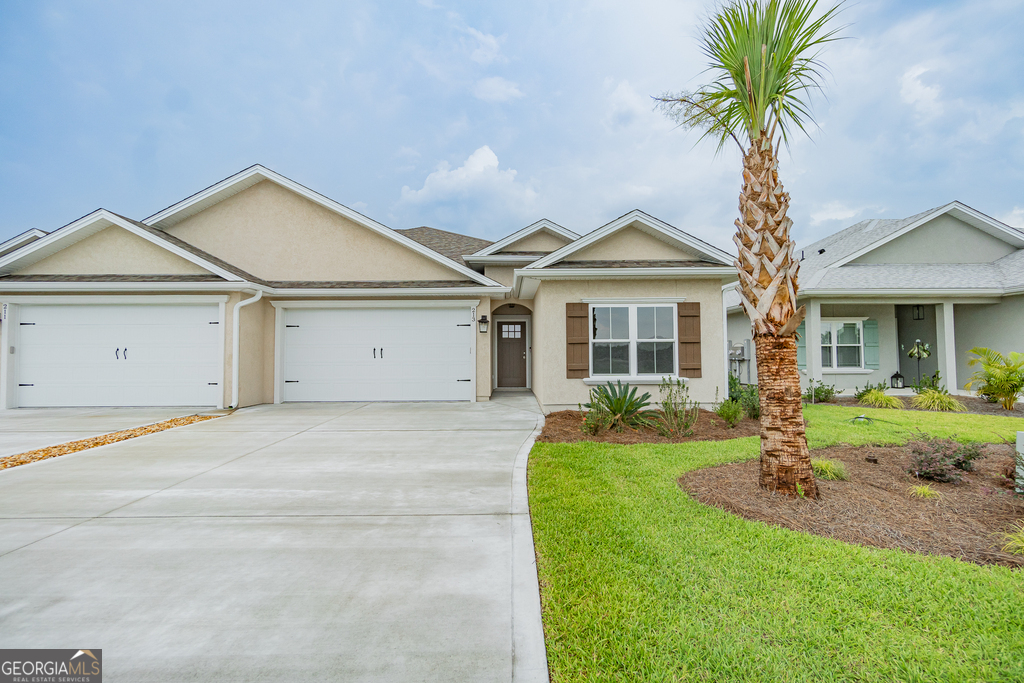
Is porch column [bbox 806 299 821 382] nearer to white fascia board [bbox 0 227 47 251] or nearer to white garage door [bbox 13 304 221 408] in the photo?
white garage door [bbox 13 304 221 408]

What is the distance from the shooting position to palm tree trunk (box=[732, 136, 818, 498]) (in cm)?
411

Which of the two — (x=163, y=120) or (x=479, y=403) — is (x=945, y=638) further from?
(x=163, y=120)

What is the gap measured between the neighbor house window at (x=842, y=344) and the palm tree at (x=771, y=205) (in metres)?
11.2

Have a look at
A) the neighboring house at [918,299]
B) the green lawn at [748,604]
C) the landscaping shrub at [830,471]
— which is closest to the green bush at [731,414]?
the landscaping shrub at [830,471]

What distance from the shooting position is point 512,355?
15.2m

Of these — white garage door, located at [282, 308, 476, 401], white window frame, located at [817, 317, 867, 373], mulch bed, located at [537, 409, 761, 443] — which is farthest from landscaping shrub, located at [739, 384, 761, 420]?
white garage door, located at [282, 308, 476, 401]

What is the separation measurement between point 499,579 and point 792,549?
6.68 feet

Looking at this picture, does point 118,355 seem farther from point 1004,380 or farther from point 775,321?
point 1004,380

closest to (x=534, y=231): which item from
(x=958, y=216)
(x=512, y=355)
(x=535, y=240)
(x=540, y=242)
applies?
(x=535, y=240)

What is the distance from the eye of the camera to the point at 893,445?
6430 millimetres

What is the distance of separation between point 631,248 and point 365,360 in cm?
726

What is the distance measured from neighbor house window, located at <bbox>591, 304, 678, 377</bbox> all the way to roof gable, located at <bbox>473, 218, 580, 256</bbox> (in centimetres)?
482

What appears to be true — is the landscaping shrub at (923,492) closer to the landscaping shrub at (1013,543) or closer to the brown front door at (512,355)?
the landscaping shrub at (1013,543)

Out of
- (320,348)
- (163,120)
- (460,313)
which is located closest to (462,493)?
(460,313)
